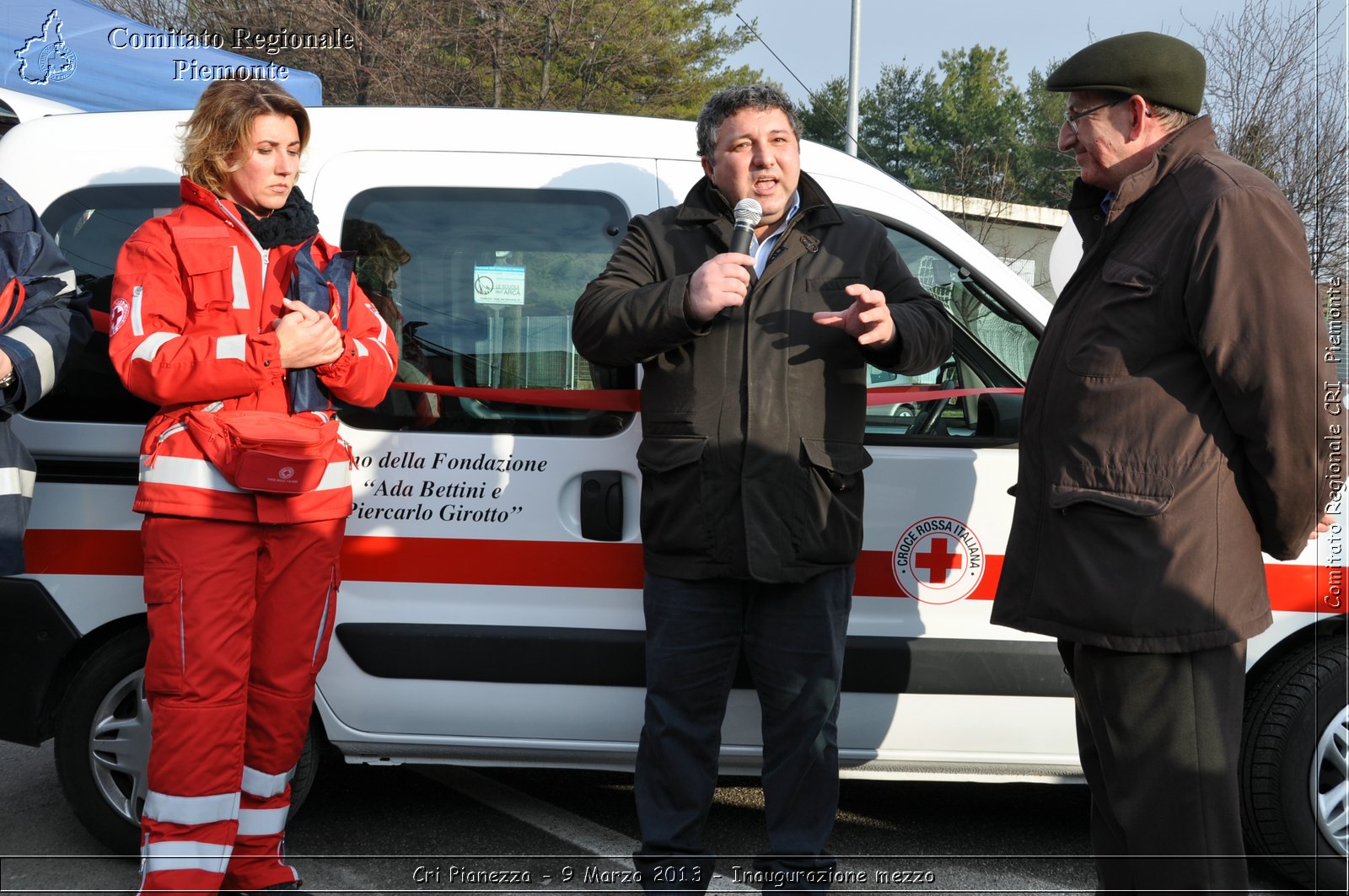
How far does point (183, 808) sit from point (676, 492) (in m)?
1.36

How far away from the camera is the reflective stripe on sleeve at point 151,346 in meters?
2.62

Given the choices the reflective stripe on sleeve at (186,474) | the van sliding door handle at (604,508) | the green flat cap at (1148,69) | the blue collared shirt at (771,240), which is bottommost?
the van sliding door handle at (604,508)

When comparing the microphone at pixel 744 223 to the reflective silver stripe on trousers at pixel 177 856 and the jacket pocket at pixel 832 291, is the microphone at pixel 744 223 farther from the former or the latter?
the reflective silver stripe on trousers at pixel 177 856

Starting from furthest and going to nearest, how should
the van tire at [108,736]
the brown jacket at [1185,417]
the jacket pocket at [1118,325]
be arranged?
the van tire at [108,736], the jacket pocket at [1118,325], the brown jacket at [1185,417]

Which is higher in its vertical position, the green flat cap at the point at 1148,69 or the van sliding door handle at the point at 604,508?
the green flat cap at the point at 1148,69

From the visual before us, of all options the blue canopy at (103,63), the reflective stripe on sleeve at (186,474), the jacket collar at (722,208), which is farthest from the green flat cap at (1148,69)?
the blue canopy at (103,63)

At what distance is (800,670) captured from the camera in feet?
9.11

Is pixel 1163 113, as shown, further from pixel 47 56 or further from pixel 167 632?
pixel 47 56

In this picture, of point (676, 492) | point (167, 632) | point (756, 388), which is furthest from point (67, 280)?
point (756, 388)

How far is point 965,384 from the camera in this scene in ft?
10.4

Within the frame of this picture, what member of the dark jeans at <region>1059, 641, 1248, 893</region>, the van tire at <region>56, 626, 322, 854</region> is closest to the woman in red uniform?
the van tire at <region>56, 626, 322, 854</region>

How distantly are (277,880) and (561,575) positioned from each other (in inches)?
41.8

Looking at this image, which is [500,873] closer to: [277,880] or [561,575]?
[277,880]

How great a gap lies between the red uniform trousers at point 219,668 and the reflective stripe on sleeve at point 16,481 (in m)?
0.31
